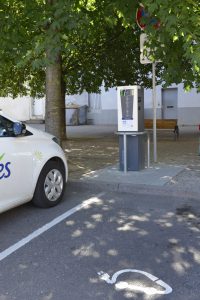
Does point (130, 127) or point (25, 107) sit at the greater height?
point (25, 107)

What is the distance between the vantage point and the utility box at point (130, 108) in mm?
7938

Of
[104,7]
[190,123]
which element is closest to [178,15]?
[104,7]

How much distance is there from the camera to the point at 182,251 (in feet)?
14.5

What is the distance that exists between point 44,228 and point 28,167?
865 millimetres

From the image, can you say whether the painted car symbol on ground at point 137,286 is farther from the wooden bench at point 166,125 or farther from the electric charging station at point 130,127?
the wooden bench at point 166,125

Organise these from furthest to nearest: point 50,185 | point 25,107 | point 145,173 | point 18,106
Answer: point 18,106
point 25,107
point 145,173
point 50,185

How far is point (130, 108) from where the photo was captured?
8.02 metres

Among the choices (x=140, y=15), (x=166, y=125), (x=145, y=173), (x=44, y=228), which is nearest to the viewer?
(x=44, y=228)

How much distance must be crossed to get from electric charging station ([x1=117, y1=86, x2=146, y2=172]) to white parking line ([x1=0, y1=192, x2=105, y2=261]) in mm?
1508

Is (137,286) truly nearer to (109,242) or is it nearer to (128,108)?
(109,242)

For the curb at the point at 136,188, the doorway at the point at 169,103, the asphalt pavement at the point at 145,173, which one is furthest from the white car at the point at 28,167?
the doorway at the point at 169,103

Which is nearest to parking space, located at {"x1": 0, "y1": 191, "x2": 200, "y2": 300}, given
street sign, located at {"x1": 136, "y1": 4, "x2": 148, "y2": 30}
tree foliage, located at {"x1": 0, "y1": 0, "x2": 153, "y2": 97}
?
tree foliage, located at {"x1": 0, "y1": 0, "x2": 153, "y2": 97}

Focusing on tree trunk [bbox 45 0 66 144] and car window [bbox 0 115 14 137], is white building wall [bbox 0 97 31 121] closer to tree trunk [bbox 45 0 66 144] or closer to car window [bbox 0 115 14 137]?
tree trunk [bbox 45 0 66 144]

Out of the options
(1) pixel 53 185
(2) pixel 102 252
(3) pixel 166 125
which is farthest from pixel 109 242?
(3) pixel 166 125
